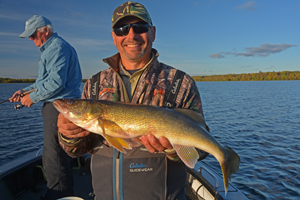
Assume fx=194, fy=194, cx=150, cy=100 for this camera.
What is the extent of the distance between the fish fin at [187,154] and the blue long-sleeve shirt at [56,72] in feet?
10.2

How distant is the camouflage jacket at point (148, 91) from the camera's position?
9.46 ft

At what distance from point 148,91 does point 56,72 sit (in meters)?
2.54

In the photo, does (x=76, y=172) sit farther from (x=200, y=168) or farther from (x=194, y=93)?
(x=194, y=93)

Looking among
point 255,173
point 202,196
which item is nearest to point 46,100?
point 202,196

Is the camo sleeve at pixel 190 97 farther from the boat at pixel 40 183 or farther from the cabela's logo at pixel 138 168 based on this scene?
the boat at pixel 40 183

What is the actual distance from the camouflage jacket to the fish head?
13.3 inches

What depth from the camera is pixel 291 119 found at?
18.0 metres

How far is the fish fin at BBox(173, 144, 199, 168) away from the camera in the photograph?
2519 mm

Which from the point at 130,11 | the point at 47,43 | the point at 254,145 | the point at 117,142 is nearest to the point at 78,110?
the point at 117,142

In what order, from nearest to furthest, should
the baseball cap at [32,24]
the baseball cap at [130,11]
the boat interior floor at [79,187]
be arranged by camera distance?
the baseball cap at [130,11] → the baseball cap at [32,24] → the boat interior floor at [79,187]

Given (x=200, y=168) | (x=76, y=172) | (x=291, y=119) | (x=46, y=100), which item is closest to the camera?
(x=46, y=100)

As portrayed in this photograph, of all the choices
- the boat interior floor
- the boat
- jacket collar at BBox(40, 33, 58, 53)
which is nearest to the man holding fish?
the boat

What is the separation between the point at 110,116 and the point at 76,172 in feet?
13.9

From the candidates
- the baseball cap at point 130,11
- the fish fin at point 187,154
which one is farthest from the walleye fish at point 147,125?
the baseball cap at point 130,11
